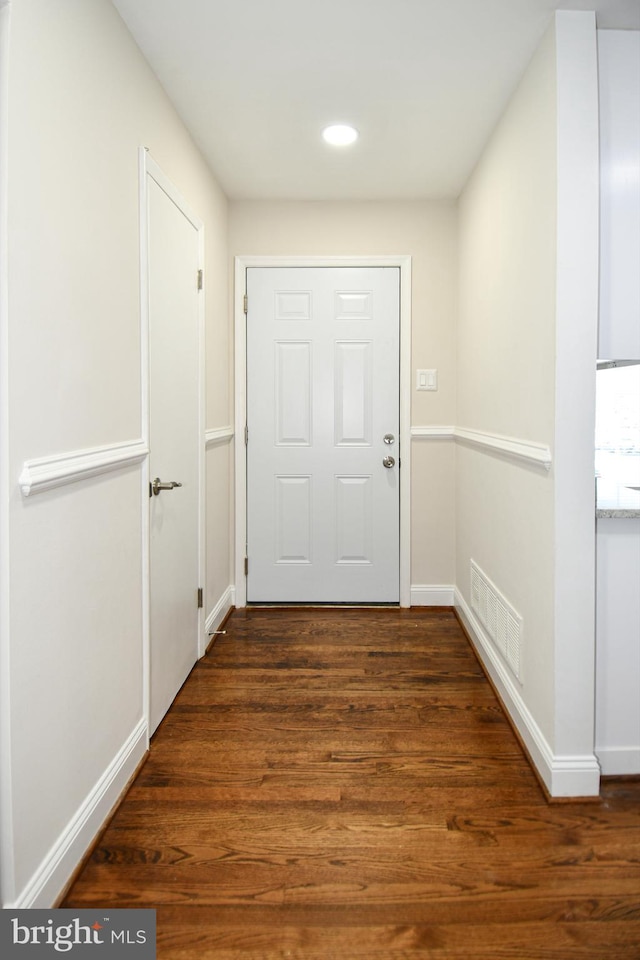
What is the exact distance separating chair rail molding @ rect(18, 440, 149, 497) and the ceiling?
1322mm

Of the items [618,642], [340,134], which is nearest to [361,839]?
[618,642]

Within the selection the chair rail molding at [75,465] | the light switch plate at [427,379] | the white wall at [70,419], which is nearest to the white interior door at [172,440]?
the white wall at [70,419]

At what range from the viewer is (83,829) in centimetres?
158

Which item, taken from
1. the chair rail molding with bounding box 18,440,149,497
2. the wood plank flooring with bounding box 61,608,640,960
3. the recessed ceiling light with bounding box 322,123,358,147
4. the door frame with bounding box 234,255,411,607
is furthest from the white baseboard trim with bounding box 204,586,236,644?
the recessed ceiling light with bounding box 322,123,358,147

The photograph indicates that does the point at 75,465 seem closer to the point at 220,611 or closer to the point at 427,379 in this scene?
the point at 220,611

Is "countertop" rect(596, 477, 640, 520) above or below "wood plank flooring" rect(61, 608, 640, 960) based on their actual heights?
above

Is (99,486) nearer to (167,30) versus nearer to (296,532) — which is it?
(167,30)

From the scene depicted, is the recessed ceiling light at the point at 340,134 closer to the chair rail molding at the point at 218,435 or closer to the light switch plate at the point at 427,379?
the light switch plate at the point at 427,379

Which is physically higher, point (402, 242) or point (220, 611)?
point (402, 242)

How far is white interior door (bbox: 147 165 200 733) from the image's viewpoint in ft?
7.22

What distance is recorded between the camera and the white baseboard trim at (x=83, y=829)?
1.35m

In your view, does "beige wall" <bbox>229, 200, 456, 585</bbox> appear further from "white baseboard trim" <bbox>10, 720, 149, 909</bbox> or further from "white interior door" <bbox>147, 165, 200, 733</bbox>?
"white baseboard trim" <bbox>10, 720, 149, 909</bbox>

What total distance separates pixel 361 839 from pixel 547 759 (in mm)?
629

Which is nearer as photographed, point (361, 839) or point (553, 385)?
point (361, 839)
